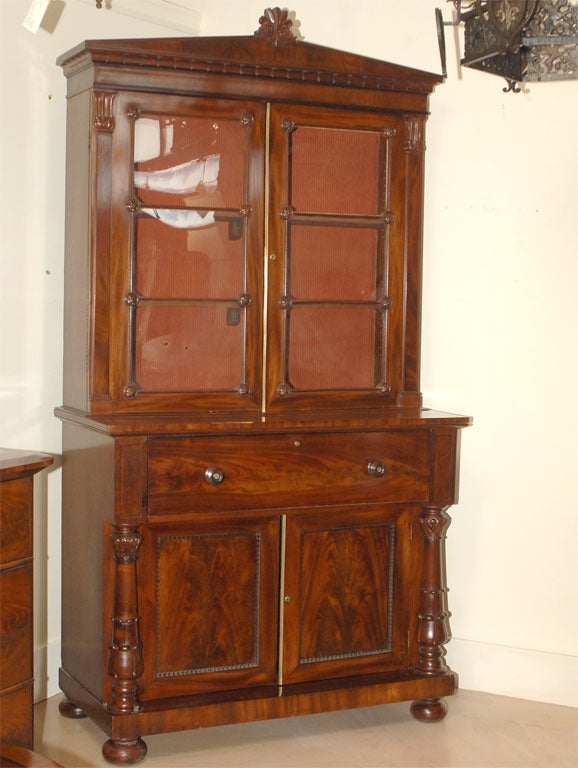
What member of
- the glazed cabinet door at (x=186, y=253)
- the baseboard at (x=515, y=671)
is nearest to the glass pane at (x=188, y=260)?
the glazed cabinet door at (x=186, y=253)

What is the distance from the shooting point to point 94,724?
308 centimetres

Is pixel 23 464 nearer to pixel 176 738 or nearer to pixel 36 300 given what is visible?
pixel 36 300

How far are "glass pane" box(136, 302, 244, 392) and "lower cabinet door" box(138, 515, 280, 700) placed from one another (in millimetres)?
414

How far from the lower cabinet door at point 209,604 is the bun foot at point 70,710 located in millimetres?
379

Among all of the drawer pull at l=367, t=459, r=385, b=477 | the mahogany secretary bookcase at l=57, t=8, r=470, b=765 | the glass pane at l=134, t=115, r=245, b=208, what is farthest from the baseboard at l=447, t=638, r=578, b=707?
the glass pane at l=134, t=115, r=245, b=208

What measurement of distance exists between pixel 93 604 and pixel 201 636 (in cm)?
33

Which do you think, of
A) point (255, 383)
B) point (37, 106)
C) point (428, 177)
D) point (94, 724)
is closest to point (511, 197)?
point (428, 177)

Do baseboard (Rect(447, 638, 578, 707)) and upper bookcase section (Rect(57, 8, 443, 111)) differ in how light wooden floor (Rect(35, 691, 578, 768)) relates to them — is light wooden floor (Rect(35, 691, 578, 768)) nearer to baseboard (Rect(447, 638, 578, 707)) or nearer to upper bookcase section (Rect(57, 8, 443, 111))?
baseboard (Rect(447, 638, 578, 707))

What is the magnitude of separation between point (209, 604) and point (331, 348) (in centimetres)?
86

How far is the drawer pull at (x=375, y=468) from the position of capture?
9.83 feet

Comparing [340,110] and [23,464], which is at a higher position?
[340,110]

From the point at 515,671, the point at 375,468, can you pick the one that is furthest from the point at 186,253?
the point at 515,671

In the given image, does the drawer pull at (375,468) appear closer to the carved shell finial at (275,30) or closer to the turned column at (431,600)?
the turned column at (431,600)

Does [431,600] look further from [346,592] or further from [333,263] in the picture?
[333,263]
